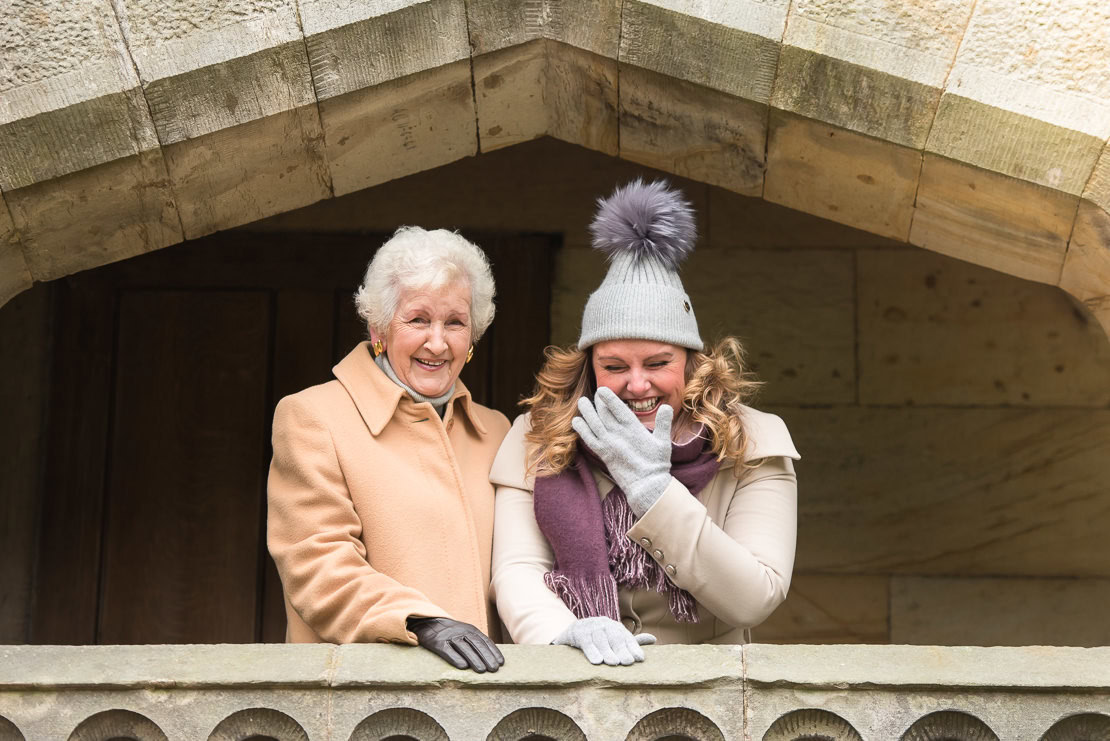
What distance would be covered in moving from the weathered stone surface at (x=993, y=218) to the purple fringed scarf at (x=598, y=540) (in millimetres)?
782

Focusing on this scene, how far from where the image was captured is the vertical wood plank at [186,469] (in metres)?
4.09

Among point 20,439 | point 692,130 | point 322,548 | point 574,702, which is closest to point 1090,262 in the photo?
point 692,130

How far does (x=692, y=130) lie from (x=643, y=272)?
423mm

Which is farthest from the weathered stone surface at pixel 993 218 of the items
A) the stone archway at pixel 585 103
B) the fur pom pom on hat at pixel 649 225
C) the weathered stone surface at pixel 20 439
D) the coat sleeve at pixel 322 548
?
the weathered stone surface at pixel 20 439

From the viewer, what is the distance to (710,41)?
2900 millimetres

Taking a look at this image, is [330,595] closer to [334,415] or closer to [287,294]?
[334,415]

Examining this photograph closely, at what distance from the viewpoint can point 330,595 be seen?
2564 mm

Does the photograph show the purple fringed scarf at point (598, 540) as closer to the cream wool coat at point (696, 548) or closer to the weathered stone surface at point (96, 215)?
the cream wool coat at point (696, 548)

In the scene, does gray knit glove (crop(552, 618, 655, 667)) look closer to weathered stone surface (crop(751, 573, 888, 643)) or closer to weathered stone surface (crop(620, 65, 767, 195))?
weathered stone surface (crop(620, 65, 767, 195))

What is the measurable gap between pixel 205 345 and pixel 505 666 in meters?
2.20

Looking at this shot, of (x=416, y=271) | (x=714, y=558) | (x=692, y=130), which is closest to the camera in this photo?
(x=714, y=558)

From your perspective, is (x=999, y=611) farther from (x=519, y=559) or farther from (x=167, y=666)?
(x=167, y=666)

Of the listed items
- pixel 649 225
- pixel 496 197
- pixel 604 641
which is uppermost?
pixel 496 197

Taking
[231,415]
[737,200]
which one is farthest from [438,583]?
[737,200]
